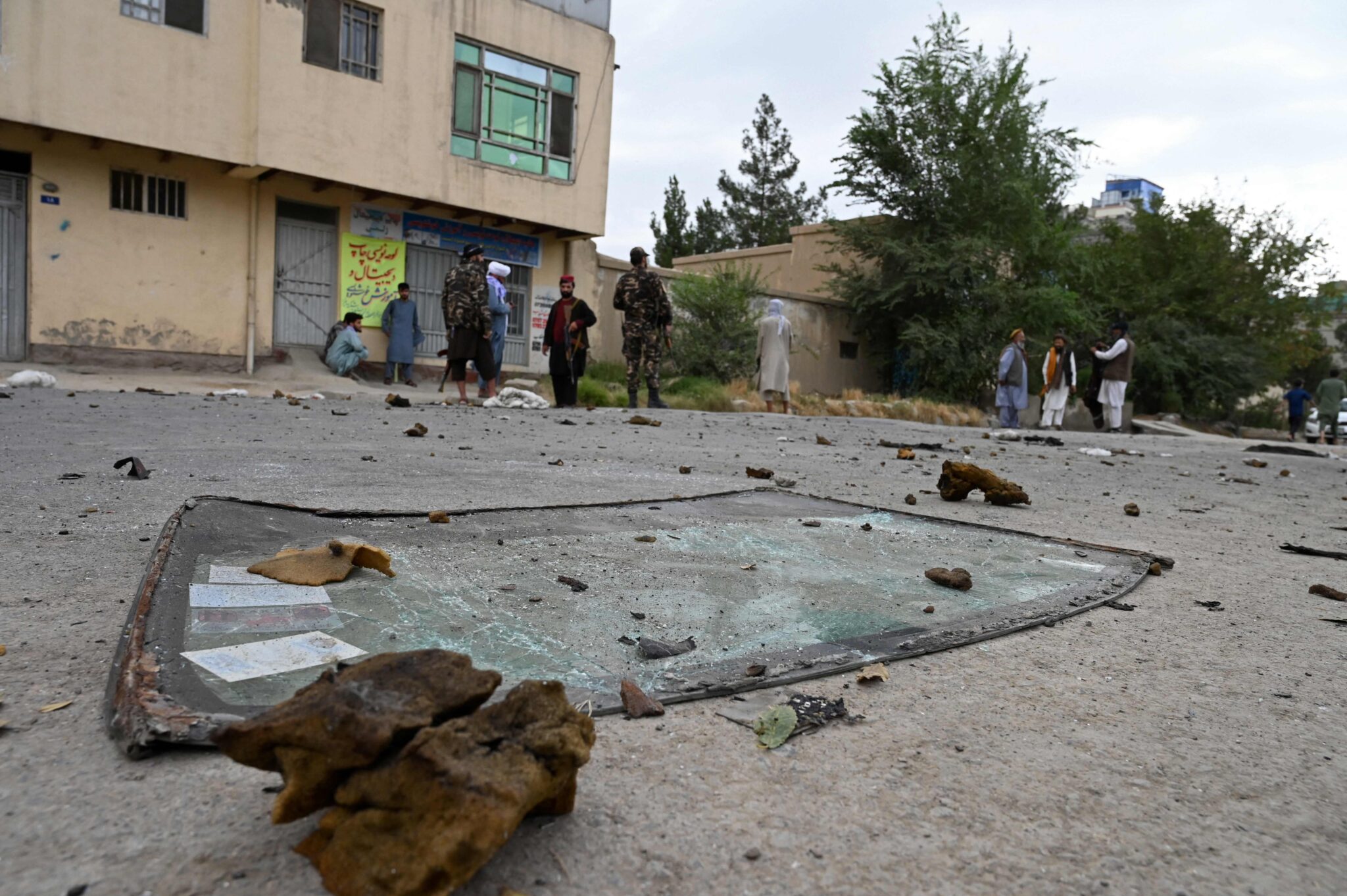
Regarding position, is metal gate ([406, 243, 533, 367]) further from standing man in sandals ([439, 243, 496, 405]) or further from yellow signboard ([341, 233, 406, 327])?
standing man in sandals ([439, 243, 496, 405])

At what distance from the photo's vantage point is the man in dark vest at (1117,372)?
14414 millimetres

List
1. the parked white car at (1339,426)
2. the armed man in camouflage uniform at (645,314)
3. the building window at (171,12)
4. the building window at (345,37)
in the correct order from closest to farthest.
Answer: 1. the armed man in camouflage uniform at (645,314)
2. the building window at (171,12)
3. the building window at (345,37)
4. the parked white car at (1339,426)

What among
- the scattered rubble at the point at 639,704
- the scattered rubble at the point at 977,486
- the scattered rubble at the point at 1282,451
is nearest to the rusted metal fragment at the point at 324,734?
the scattered rubble at the point at 639,704

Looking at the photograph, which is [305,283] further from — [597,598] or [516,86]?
[597,598]

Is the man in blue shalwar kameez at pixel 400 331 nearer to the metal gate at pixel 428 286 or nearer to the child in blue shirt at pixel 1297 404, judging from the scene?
the metal gate at pixel 428 286

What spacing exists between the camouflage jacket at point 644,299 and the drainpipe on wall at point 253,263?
19.0 ft

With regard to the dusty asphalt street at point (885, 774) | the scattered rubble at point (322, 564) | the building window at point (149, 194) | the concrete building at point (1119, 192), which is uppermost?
the concrete building at point (1119, 192)

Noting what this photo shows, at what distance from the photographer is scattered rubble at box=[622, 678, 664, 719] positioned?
64.7 inches

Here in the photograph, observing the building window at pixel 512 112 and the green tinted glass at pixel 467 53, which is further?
the building window at pixel 512 112

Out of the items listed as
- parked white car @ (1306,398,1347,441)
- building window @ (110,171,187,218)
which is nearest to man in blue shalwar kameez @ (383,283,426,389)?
building window @ (110,171,187,218)

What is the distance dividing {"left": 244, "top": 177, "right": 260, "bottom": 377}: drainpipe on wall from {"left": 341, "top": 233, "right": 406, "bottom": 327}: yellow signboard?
4.13ft

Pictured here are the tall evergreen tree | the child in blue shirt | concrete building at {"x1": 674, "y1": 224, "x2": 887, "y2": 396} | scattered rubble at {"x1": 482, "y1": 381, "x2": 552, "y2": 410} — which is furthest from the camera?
the tall evergreen tree

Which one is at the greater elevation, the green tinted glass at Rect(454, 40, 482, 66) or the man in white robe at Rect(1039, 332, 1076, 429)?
Result: the green tinted glass at Rect(454, 40, 482, 66)

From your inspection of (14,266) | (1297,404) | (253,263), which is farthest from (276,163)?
(1297,404)
